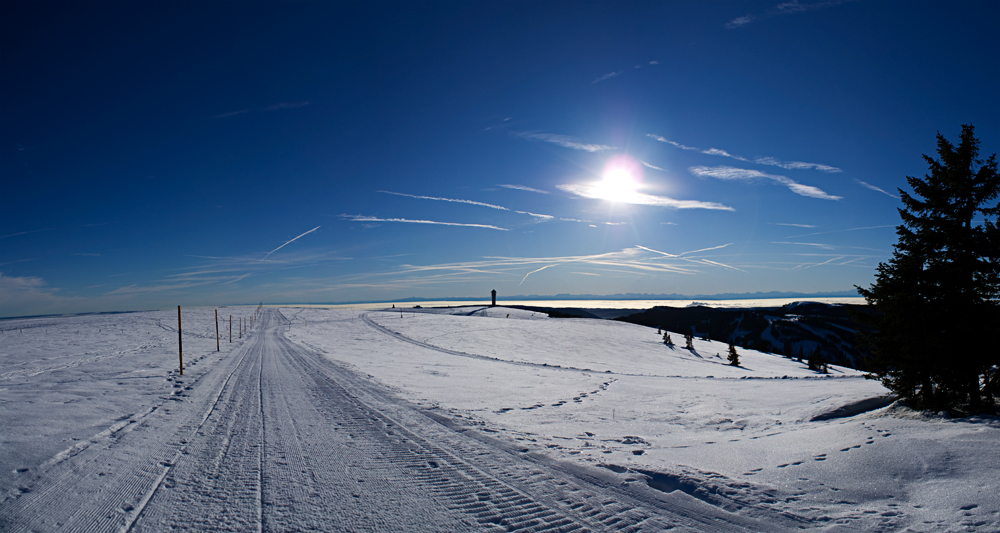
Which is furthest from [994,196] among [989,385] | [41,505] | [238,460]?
[41,505]

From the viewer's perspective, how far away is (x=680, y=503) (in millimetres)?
4250

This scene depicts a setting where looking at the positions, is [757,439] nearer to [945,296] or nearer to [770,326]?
[945,296]

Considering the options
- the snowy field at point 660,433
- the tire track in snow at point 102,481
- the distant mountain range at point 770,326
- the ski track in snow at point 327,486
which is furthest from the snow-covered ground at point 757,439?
the distant mountain range at point 770,326

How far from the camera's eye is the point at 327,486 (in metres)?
4.66

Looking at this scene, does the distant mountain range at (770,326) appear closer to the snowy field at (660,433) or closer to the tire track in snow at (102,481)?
the snowy field at (660,433)

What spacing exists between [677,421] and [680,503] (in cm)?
489

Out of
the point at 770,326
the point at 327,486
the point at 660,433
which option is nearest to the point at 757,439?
the point at 660,433

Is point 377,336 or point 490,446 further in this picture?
point 377,336

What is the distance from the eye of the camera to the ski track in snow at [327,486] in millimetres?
3855

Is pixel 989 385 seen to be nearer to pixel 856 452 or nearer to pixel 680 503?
pixel 856 452

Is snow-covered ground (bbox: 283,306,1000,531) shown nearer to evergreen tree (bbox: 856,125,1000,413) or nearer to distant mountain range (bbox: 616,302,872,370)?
evergreen tree (bbox: 856,125,1000,413)

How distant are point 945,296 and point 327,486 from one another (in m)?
10.2

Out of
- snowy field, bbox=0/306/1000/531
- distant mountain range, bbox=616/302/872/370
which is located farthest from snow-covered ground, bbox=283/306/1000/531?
distant mountain range, bbox=616/302/872/370

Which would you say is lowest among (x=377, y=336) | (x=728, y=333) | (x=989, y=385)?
(x=728, y=333)
